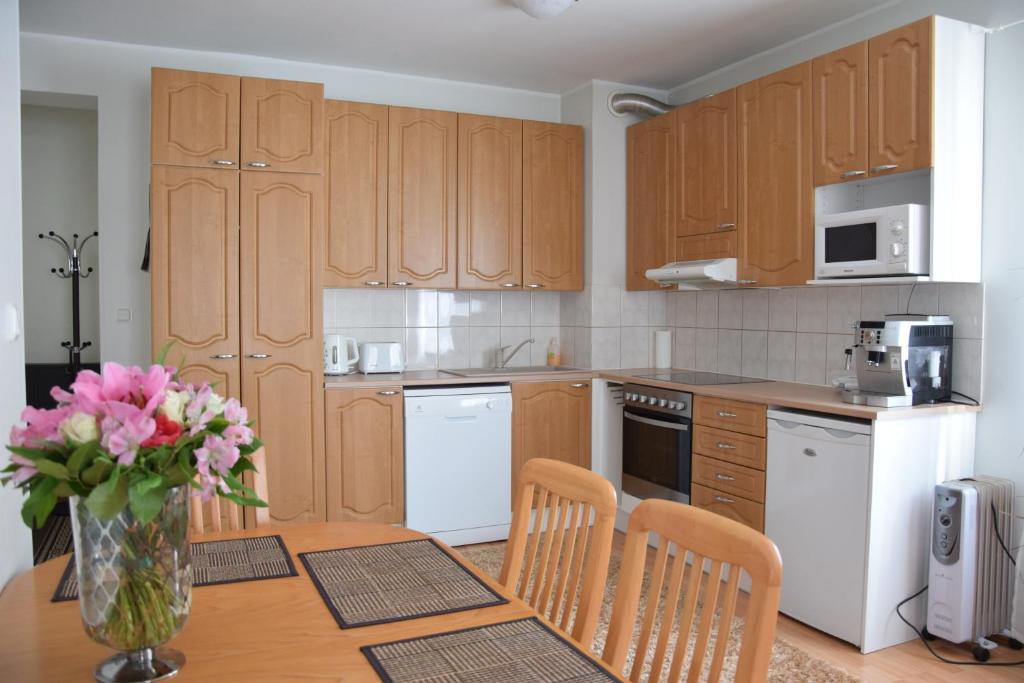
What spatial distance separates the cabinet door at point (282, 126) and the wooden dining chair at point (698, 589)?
295cm

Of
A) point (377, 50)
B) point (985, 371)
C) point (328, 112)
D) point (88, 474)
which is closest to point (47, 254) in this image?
point (328, 112)

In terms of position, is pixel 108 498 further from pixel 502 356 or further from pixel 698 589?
pixel 502 356

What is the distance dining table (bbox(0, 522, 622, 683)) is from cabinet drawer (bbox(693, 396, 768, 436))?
2061 mm

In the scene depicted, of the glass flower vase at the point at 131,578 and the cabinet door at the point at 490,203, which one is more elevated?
the cabinet door at the point at 490,203

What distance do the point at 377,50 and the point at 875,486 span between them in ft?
10.3

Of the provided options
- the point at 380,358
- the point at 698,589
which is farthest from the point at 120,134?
the point at 698,589

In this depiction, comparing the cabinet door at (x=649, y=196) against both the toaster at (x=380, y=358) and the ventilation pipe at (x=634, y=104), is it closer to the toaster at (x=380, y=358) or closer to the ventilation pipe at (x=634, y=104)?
the ventilation pipe at (x=634, y=104)

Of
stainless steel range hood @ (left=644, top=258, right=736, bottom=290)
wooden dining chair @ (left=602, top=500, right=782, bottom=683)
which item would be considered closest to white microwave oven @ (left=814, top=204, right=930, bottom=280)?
stainless steel range hood @ (left=644, top=258, right=736, bottom=290)

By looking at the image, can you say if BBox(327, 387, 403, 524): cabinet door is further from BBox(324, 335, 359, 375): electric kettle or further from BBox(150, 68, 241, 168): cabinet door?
BBox(150, 68, 241, 168): cabinet door

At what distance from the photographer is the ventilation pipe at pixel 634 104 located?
14.8ft

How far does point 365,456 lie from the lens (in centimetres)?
394

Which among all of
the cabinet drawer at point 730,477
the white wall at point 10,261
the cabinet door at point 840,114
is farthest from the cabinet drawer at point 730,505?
the white wall at point 10,261

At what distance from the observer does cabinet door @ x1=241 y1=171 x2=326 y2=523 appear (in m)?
3.73

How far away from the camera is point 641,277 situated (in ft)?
14.9
